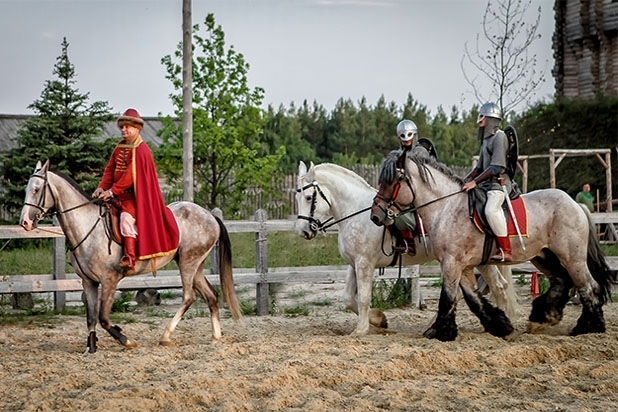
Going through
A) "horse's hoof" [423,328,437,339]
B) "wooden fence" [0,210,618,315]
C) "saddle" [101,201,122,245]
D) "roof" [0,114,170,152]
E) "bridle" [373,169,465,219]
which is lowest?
"horse's hoof" [423,328,437,339]

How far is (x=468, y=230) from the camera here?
30.9 feet

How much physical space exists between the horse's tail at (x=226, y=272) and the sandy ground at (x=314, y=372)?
34cm

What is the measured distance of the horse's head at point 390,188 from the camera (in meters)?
9.55

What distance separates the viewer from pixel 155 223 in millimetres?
9219

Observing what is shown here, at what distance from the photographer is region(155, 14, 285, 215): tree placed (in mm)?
23188

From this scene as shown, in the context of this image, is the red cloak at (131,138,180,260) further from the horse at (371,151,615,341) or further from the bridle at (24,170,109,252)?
the horse at (371,151,615,341)

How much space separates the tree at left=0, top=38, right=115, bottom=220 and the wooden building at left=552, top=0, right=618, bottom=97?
16497mm

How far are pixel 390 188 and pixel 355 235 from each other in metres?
0.78

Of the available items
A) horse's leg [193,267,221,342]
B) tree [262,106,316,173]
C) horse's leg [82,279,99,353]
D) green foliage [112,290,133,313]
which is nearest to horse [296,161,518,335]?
horse's leg [193,267,221,342]

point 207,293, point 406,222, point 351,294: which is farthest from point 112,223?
point 406,222

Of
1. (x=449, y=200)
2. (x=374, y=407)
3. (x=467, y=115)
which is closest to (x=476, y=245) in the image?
(x=449, y=200)

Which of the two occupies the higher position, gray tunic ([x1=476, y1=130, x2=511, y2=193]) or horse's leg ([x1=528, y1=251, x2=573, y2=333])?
gray tunic ([x1=476, y1=130, x2=511, y2=193])

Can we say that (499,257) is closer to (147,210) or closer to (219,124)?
(147,210)

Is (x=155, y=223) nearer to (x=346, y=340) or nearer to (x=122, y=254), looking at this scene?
(x=122, y=254)
